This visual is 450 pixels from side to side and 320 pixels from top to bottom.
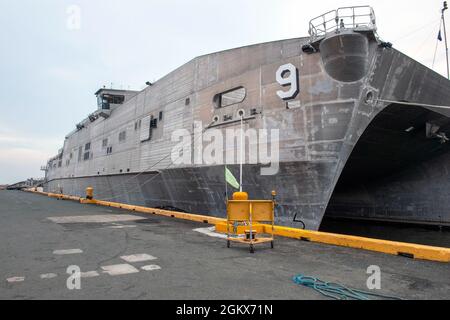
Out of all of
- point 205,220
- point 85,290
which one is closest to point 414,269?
point 85,290

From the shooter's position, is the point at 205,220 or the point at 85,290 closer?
the point at 85,290

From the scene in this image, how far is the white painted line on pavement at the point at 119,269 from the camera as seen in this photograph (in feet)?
17.0

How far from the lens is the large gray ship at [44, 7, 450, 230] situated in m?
11.4

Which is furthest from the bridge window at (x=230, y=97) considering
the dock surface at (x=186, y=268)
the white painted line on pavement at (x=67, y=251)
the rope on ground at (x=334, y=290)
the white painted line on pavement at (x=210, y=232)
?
the rope on ground at (x=334, y=290)

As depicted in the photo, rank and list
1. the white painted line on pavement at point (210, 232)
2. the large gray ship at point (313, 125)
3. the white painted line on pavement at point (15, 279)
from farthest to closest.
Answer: the large gray ship at point (313, 125), the white painted line on pavement at point (210, 232), the white painted line on pavement at point (15, 279)

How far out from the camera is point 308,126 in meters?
11.8

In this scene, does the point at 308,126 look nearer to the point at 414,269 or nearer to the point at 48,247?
the point at 414,269

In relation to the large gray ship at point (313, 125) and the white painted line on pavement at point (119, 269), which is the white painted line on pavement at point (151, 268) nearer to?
the white painted line on pavement at point (119, 269)

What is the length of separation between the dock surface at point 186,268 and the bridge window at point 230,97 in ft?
22.9

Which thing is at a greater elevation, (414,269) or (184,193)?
(184,193)

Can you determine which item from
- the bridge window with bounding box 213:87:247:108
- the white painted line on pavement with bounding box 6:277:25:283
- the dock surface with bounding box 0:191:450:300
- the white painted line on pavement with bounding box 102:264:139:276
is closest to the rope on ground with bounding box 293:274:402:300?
the dock surface with bounding box 0:191:450:300

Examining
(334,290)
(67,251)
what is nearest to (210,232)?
(67,251)

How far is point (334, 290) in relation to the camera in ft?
14.3
